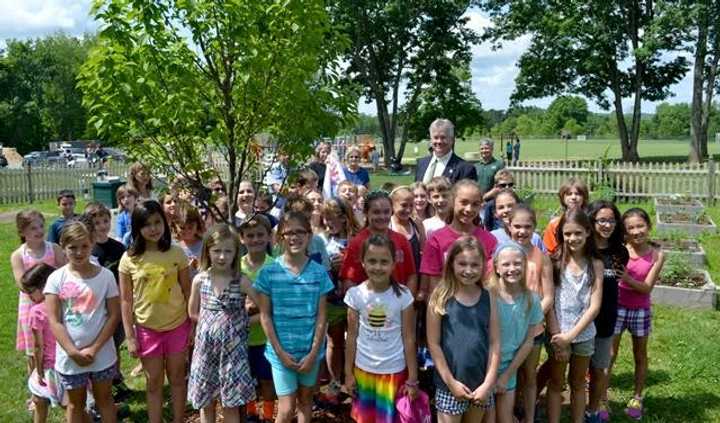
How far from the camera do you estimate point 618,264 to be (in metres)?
4.28

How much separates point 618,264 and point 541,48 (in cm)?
2915

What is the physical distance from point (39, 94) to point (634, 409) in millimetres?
68518

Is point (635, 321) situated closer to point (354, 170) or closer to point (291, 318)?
point (291, 318)

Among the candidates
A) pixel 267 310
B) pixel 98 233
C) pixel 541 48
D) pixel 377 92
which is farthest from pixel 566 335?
pixel 377 92

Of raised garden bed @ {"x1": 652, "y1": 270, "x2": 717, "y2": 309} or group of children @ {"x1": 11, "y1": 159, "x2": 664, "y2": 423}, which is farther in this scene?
raised garden bed @ {"x1": 652, "y1": 270, "x2": 717, "y2": 309}

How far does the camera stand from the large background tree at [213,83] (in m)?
3.44

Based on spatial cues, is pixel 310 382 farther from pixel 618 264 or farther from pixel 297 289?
pixel 618 264

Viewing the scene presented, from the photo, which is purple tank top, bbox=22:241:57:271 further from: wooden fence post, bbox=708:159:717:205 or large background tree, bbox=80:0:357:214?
wooden fence post, bbox=708:159:717:205

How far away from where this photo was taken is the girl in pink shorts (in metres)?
4.00

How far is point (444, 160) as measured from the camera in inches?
220

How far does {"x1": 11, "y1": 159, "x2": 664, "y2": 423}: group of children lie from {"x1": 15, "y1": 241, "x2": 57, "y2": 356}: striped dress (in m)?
0.03

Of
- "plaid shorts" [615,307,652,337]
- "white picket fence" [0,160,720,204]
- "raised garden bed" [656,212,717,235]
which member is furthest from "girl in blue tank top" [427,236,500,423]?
"white picket fence" [0,160,720,204]

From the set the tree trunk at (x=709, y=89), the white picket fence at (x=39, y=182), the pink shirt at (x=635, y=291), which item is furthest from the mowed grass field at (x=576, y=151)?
the pink shirt at (x=635, y=291)

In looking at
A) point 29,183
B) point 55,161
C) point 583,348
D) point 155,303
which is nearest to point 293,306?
point 155,303
